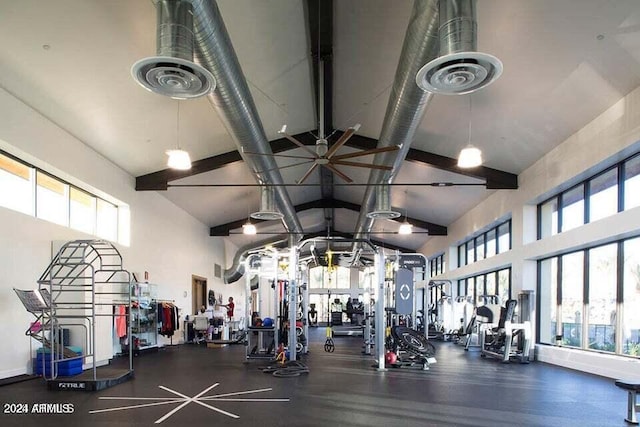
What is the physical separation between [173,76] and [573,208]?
7.87 m

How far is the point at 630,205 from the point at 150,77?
7.01 metres

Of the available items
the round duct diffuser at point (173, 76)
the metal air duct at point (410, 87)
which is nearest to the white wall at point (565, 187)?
the metal air duct at point (410, 87)

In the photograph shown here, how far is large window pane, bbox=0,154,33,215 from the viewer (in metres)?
7.28

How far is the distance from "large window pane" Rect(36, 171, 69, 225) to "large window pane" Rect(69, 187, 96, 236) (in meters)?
0.19

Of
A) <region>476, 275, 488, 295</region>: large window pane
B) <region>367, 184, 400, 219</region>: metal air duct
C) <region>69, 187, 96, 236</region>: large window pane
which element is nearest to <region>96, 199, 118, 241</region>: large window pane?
<region>69, 187, 96, 236</region>: large window pane

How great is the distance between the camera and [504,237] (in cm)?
1280

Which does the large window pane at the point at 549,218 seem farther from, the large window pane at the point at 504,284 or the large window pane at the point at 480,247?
the large window pane at the point at 480,247

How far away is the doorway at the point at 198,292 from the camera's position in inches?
629

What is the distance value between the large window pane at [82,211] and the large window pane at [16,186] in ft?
4.05

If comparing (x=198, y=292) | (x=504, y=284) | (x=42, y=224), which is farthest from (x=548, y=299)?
(x=198, y=292)

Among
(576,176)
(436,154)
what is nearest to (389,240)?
(436,154)

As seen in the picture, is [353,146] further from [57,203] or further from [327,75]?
[57,203]

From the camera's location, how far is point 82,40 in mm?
6137

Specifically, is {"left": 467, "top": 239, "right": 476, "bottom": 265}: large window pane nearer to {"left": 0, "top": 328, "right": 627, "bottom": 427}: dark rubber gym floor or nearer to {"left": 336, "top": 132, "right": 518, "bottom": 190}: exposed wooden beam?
{"left": 336, "top": 132, "right": 518, "bottom": 190}: exposed wooden beam
